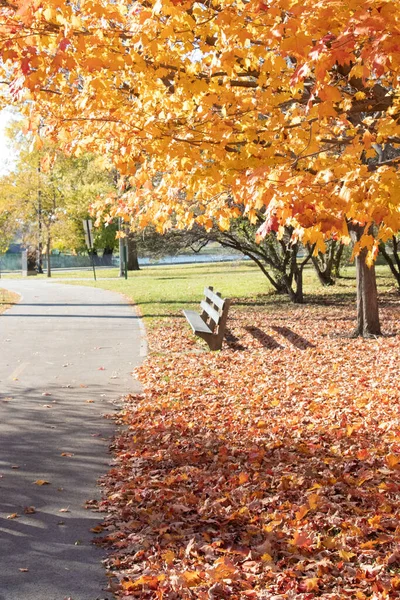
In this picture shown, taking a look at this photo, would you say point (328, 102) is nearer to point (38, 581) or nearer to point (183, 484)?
point (183, 484)

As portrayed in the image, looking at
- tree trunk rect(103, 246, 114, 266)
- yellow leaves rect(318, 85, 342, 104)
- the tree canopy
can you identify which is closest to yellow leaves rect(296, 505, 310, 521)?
the tree canopy

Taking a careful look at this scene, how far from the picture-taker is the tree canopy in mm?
5688

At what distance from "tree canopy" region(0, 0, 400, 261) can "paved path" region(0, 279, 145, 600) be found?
2.41 meters

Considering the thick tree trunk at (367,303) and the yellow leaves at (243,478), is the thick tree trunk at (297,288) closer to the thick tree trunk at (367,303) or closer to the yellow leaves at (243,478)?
the thick tree trunk at (367,303)

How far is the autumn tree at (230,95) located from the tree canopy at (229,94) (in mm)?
19

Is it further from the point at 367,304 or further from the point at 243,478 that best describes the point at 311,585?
the point at 367,304

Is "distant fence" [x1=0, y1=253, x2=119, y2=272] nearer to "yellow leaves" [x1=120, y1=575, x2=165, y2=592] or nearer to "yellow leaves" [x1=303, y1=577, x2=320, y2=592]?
"yellow leaves" [x1=120, y1=575, x2=165, y2=592]

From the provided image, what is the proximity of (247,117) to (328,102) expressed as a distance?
2.28 meters

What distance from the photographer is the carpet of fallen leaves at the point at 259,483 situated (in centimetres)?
419

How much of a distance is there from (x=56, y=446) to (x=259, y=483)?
2253 millimetres

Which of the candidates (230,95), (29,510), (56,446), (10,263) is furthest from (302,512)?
(10,263)

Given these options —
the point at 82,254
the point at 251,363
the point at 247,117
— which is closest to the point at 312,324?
the point at 251,363

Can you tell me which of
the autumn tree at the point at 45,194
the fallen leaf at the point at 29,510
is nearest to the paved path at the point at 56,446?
the fallen leaf at the point at 29,510

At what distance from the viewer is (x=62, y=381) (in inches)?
416
